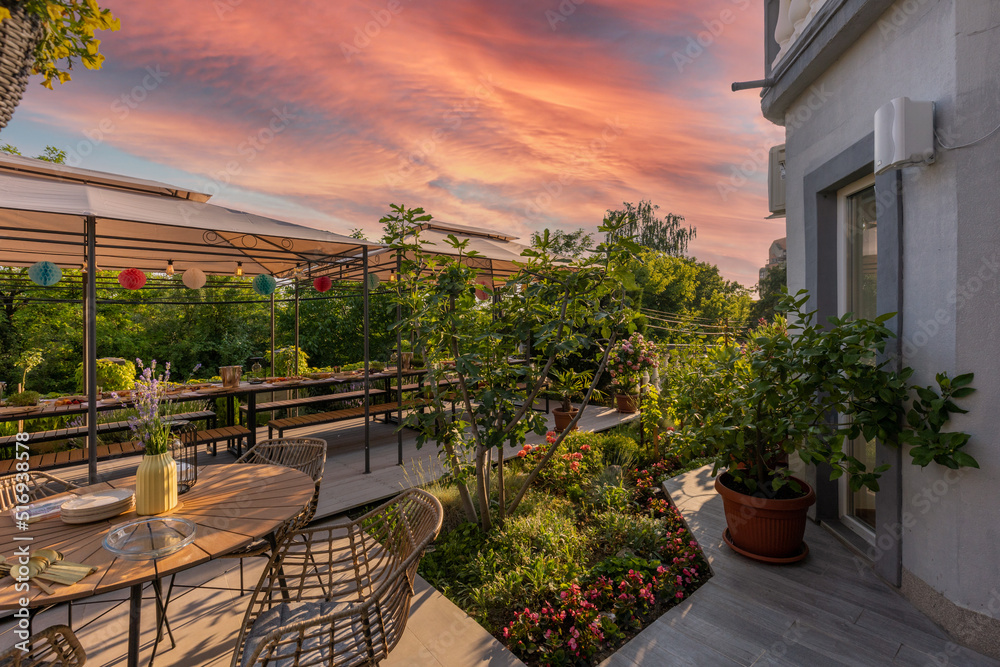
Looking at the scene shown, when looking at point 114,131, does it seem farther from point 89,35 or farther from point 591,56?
point 591,56

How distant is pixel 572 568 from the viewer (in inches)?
107

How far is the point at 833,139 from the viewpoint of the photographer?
3232mm

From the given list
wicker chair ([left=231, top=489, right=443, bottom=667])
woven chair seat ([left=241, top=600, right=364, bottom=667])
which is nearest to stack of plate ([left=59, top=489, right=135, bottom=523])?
wicker chair ([left=231, top=489, right=443, bottom=667])

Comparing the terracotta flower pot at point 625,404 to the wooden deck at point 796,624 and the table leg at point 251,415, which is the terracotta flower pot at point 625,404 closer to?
the wooden deck at point 796,624

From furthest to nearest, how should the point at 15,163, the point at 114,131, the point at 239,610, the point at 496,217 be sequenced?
the point at 496,217
the point at 15,163
the point at 114,131
the point at 239,610

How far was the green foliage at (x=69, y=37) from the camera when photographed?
1.05 meters

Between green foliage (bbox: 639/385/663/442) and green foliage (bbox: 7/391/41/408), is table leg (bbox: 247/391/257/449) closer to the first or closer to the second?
green foliage (bbox: 7/391/41/408)

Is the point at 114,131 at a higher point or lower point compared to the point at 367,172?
lower

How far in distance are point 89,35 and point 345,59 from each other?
353 cm

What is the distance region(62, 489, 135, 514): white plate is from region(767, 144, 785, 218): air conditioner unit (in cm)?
549

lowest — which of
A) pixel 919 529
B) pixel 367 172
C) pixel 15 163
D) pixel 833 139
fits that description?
pixel 919 529

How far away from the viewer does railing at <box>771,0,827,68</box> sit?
3348 mm

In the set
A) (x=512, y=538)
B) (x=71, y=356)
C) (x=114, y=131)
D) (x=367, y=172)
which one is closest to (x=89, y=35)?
(x=512, y=538)

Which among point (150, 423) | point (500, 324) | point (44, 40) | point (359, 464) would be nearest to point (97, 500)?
point (150, 423)
